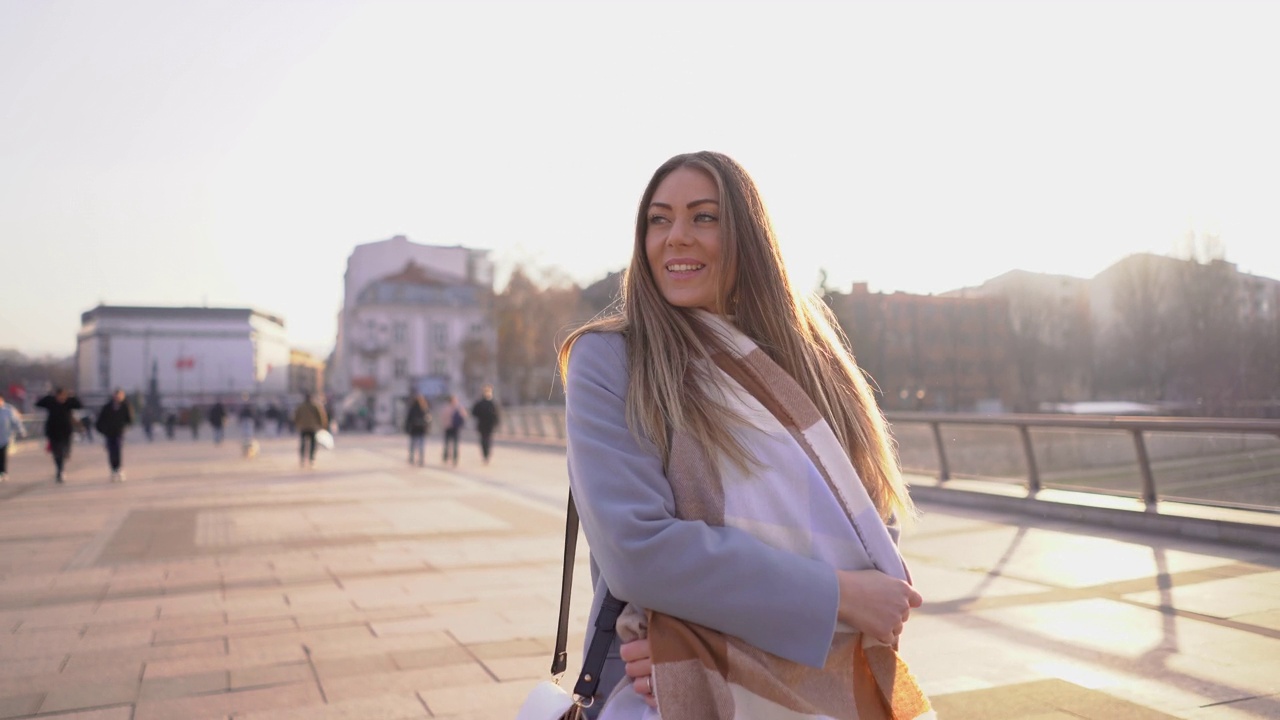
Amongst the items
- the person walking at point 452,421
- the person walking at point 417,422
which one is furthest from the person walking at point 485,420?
the person walking at point 417,422

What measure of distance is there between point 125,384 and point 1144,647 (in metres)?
125

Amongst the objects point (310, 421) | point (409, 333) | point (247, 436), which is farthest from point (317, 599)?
point (409, 333)

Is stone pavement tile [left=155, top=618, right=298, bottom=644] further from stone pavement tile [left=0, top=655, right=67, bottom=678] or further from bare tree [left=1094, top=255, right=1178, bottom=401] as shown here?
bare tree [left=1094, top=255, right=1178, bottom=401]

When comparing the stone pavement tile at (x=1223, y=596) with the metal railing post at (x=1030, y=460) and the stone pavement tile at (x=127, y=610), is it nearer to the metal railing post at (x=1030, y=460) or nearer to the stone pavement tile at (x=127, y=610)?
the metal railing post at (x=1030, y=460)

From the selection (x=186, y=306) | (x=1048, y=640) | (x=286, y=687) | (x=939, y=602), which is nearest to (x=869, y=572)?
(x=286, y=687)

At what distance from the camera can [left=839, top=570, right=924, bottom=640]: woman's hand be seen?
1.68m

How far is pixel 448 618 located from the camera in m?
6.18

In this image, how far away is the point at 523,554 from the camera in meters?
8.73

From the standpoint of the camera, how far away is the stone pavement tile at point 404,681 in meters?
4.64

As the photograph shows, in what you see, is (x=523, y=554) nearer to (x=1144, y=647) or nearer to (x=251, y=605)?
(x=251, y=605)

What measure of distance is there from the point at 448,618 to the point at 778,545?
4.88m

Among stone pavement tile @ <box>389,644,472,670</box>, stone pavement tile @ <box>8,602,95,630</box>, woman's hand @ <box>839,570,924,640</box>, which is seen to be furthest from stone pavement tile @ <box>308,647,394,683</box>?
woman's hand @ <box>839,570,924,640</box>

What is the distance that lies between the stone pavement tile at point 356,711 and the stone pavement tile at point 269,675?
0.48 metres

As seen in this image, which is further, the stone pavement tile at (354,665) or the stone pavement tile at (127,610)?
the stone pavement tile at (127,610)
